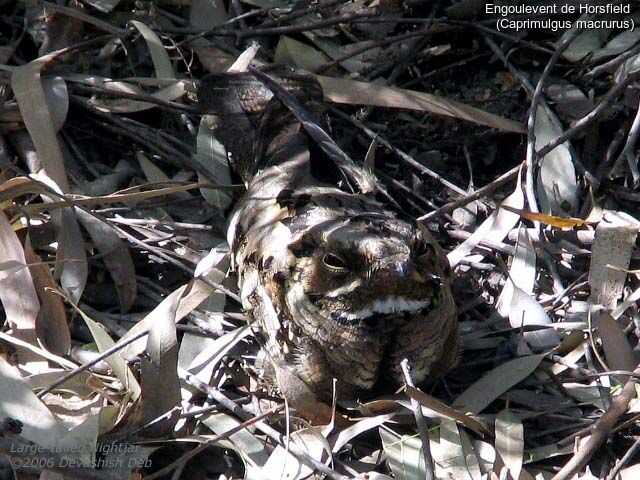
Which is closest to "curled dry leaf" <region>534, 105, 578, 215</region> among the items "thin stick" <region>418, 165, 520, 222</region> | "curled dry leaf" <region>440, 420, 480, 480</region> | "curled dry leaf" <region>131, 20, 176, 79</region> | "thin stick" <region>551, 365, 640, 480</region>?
"thin stick" <region>418, 165, 520, 222</region>

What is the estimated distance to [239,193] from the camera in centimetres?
390

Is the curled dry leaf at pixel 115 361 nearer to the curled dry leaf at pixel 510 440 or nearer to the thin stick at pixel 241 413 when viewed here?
the thin stick at pixel 241 413

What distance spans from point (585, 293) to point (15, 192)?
232 centimetres

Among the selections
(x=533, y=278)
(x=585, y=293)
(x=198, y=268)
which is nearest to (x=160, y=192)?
(x=198, y=268)

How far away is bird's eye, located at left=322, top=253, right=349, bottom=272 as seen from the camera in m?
2.95

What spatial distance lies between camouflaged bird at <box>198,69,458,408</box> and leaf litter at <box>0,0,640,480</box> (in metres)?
0.16

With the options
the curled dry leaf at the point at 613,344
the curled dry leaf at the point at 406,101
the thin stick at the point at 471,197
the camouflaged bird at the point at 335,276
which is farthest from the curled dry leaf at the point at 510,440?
the curled dry leaf at the point at 406,101

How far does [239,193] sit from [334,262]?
3.44ft

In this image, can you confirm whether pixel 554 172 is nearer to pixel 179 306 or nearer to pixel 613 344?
pixel 613 344

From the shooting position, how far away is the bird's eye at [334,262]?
9.67ft

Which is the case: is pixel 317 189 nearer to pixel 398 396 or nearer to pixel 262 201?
pixel 262 201

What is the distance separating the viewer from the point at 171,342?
123 inches

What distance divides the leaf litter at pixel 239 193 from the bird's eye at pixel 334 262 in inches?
18.7

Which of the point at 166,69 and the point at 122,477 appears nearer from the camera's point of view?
the point at 122,477
